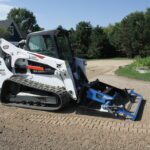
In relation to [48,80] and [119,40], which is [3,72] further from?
[119,40]

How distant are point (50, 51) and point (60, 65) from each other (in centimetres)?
64

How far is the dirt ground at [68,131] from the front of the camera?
5.39 metres

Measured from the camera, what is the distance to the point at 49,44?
8273 millimetres

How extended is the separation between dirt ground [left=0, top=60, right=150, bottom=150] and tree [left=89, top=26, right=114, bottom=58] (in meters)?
38.9

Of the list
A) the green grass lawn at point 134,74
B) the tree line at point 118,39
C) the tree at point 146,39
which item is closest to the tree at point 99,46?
the tree line at point 118,39

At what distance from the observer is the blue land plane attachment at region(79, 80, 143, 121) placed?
23.6 feet

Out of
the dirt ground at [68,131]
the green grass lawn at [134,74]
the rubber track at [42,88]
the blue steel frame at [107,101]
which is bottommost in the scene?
the green grass lawn at [134,74]

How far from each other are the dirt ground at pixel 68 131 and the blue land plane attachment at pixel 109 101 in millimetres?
232

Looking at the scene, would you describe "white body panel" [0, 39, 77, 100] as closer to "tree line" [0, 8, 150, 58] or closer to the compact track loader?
the compact track loader

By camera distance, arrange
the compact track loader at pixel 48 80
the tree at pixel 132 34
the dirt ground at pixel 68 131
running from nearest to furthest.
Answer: the dirt ground at pixel 68 131
the compact track loader at pixel 48 80
the tree at pixel 132 34

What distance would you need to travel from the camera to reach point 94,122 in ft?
22.6

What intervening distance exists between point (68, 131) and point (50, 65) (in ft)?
7.92

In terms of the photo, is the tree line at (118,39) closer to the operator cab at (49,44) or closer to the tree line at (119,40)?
the tree line at (119,40)

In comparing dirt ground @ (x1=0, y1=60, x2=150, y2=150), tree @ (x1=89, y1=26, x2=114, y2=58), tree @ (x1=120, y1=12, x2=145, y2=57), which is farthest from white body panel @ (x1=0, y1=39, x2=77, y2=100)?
tree @ (x1=89, y1=26, x2=114, y2=58)
